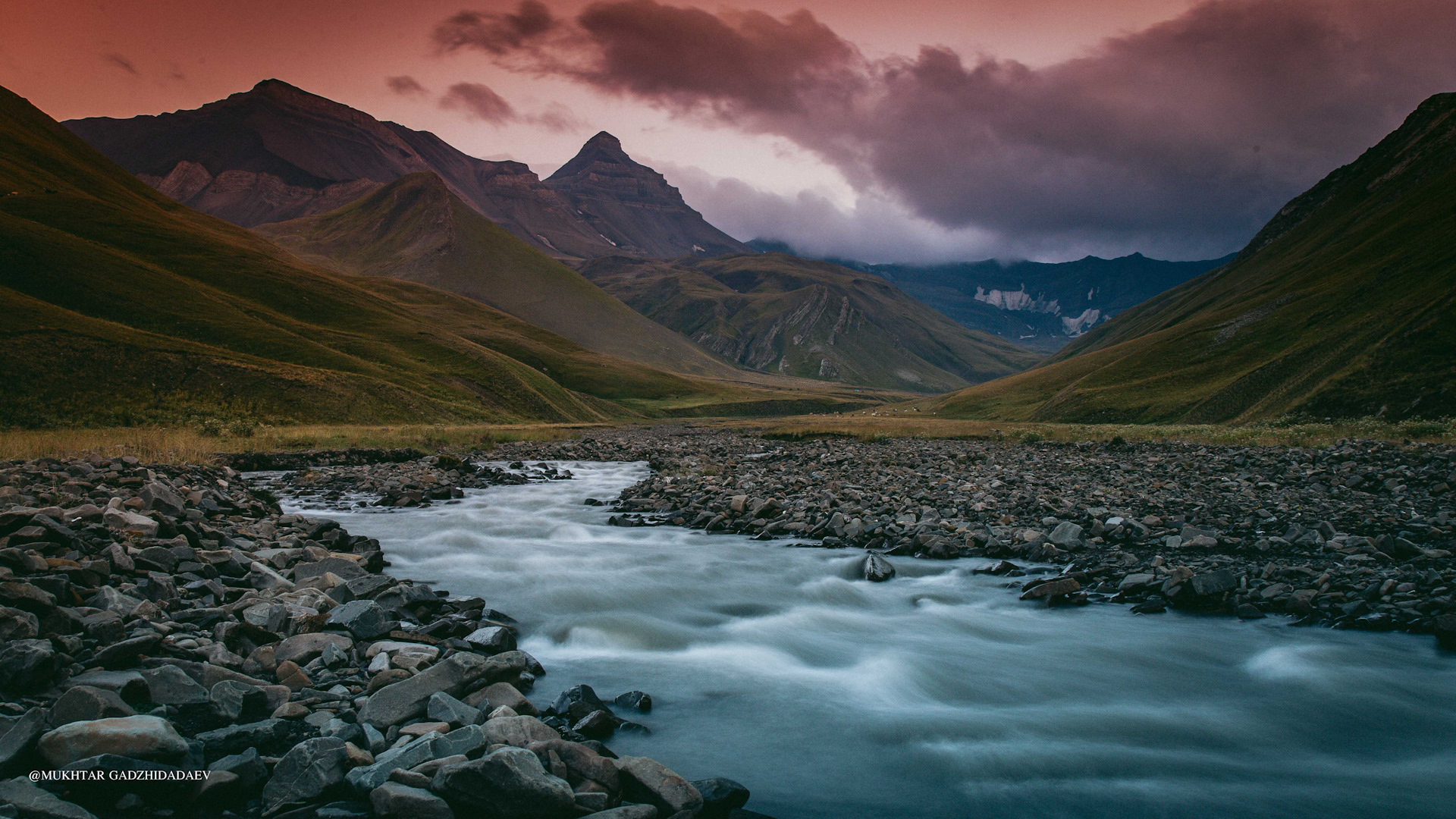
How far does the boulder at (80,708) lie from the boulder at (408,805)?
9.38 ft

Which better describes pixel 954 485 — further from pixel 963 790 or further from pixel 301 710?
pixel 301 710

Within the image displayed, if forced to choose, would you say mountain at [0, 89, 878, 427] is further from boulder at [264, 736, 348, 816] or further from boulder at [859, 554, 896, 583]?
boulder at [264, 736, 348, 816]

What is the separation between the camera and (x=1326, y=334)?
70812 mm

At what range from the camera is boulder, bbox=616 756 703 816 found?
6.18 metres

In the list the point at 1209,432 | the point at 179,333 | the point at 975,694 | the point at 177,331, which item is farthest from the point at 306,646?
the point at 177,331

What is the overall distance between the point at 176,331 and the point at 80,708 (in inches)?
3632

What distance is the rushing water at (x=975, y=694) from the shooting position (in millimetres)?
7906

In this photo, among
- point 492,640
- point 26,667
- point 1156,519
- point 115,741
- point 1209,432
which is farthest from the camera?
point 1209,432

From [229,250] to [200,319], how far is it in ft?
151

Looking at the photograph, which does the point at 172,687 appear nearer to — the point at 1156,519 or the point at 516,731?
the point at 516,731

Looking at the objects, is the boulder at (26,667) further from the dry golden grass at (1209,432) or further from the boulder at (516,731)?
the dry golden grass at (1209,432)

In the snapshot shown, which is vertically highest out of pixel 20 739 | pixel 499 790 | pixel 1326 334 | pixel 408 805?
pixel 1326 334

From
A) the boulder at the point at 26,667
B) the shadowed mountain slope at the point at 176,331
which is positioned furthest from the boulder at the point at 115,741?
the shadowed mountain slope at the point at 176,331

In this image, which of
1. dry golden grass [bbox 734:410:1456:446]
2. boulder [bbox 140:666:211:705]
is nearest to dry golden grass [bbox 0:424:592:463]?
boulder [bbox 140:666:211:705]
